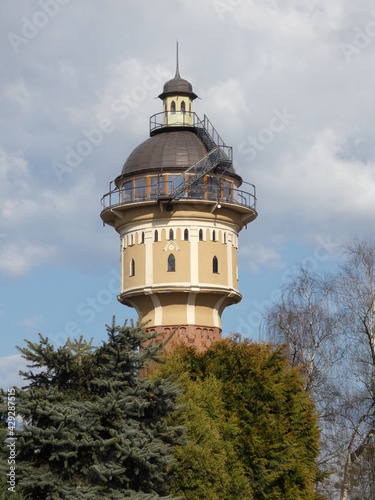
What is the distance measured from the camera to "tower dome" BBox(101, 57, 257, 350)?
1885 inches

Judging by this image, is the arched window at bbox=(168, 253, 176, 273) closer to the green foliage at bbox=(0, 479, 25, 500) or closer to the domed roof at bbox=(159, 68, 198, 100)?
the domed roof at bbox=(159, 68, 198, 100)

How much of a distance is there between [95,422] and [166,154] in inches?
1026

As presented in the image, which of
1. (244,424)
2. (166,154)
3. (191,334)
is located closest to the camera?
(244,424)

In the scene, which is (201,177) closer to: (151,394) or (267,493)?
(267,493)

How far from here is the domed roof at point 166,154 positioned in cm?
4903

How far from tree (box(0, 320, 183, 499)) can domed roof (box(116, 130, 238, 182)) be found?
2313cm

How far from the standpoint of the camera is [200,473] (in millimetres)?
31500

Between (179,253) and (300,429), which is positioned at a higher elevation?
(179,253)

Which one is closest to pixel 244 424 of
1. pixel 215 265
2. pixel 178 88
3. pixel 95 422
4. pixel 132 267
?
pixel 95 422

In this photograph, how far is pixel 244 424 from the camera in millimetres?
35812

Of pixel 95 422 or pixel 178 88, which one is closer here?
pixel 95 422

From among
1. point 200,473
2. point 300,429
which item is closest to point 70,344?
point 200,473

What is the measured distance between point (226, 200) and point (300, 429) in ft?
48.8

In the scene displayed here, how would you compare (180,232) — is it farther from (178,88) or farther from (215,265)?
(178,88)
